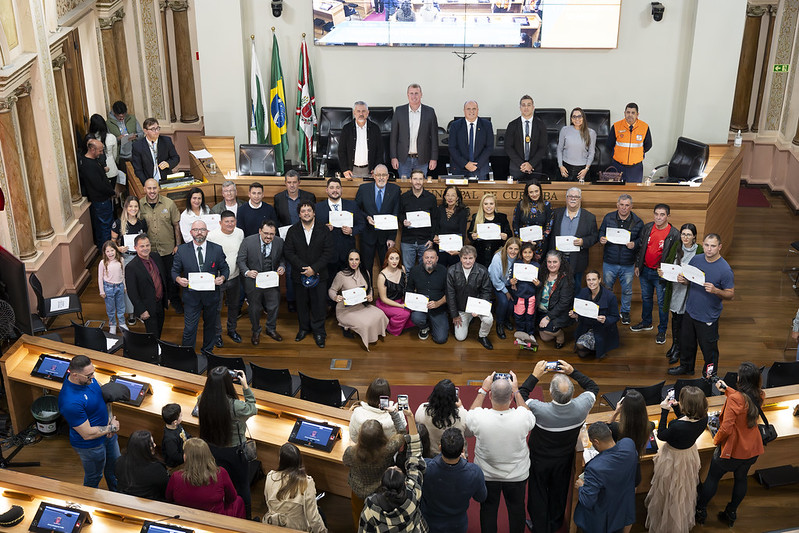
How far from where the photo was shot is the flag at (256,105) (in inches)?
498

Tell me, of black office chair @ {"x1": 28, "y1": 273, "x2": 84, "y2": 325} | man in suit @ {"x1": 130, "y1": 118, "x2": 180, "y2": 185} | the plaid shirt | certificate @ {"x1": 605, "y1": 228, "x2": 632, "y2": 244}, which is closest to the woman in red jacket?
the plaid shirt

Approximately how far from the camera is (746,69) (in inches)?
549

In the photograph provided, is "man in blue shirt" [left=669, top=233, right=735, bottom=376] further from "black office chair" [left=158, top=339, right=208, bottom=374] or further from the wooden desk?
"black office chair" [left=158, top=339, right=208, bottom=374]

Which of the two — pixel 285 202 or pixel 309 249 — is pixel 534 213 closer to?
pixel 309 249

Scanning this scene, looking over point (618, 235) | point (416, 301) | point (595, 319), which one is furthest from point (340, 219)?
point (618, 235)

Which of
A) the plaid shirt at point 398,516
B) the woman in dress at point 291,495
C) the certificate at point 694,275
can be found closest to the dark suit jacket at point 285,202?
the certificate at point 694,275

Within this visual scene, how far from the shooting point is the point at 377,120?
41.5ft

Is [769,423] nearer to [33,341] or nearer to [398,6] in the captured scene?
[33,341]

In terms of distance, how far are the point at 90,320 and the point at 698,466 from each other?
677 centimetres

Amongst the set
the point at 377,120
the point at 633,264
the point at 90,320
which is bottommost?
the point at 90,320

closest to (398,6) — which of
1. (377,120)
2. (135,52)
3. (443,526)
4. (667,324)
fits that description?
(377,120)

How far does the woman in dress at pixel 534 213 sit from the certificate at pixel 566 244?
0.19 metres

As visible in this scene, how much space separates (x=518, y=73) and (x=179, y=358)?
714 centimetres

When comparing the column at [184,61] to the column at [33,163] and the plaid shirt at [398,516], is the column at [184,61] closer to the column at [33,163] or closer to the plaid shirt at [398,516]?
the column at [33,163]
